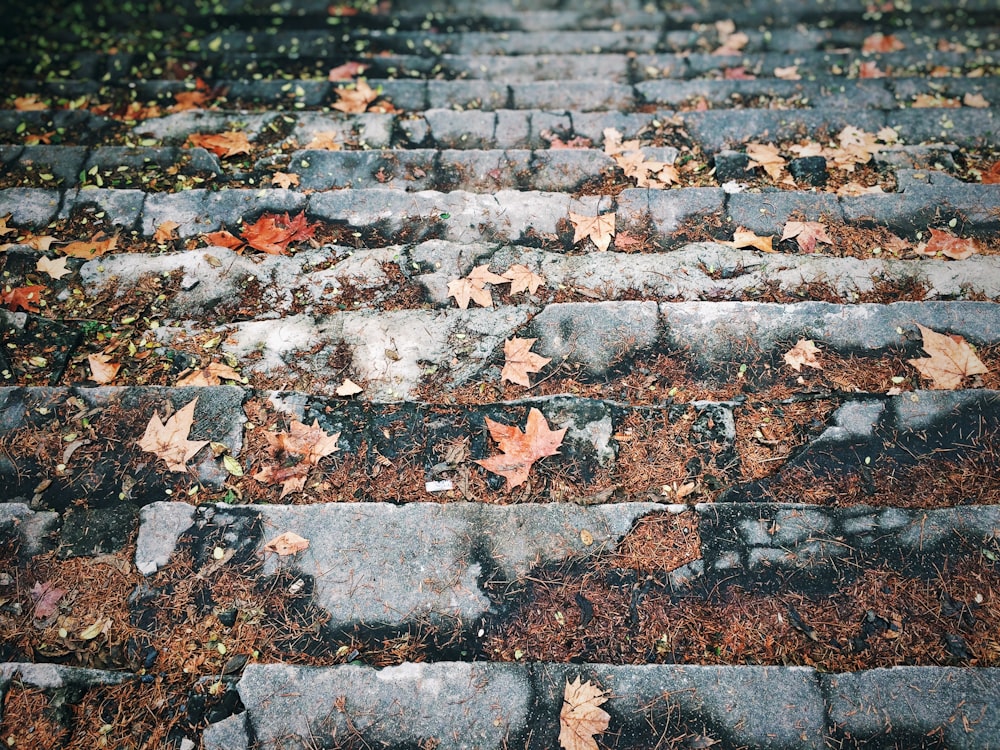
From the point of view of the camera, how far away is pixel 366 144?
319cm

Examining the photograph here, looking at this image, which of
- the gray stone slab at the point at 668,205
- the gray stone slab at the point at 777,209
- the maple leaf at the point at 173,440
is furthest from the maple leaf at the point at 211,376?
the gray stone slab at the point at 777,209

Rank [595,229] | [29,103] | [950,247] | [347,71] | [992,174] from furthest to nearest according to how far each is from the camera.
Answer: [347,71], [29,103], [992,174], [595,229], [950,247]

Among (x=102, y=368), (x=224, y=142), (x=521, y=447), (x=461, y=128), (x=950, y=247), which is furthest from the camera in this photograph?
(x=461, y=128)

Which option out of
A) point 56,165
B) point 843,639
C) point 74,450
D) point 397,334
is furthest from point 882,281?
point 56,165

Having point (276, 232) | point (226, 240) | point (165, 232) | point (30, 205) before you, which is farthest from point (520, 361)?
point (30, 205)

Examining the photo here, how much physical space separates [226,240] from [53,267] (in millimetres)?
671

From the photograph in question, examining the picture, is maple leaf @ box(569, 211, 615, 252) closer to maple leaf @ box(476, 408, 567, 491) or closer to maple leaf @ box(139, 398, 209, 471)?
maple leaf @ box(476, 408, 567, 491)

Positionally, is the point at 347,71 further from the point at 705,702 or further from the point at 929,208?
the point at 705,702

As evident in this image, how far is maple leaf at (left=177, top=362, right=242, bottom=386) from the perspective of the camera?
A: 2.13 meters

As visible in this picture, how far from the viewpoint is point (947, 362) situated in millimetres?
2080

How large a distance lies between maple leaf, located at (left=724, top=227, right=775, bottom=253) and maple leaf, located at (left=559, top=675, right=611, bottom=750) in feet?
5.87

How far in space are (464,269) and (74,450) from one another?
58.6 inches

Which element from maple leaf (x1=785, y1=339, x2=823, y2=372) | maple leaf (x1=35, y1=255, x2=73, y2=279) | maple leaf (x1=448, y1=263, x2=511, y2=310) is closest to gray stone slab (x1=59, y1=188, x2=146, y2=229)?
maple leaf (x1=35, y1=255, x2=73, y2=279)

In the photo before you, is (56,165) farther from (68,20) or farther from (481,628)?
(481,628)
